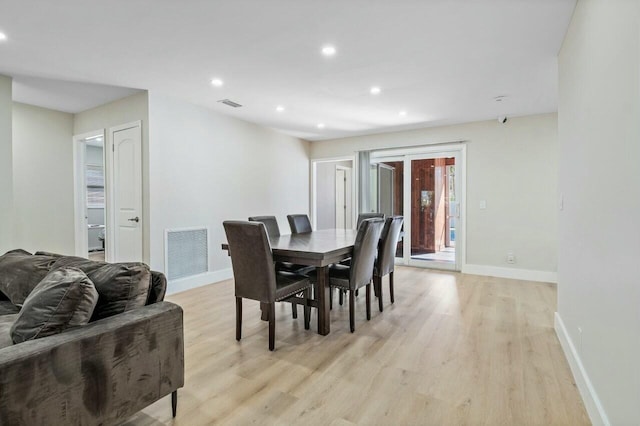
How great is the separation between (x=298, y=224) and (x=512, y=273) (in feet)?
10.8

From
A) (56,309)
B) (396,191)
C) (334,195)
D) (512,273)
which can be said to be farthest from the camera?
(334,195)

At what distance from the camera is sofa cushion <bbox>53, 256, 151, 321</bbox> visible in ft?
5.11

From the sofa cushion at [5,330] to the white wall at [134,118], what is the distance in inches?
79.3

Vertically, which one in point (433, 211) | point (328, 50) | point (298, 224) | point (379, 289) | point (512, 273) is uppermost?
point (328, 50)

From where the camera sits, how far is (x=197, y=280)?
4359 mm

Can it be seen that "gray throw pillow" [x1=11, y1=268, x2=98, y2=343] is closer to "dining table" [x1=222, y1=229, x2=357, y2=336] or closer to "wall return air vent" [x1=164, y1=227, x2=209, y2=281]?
"dining table" [x1=222, y1=229, x2=357, y2=336]

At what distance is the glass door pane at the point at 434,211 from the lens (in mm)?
5430

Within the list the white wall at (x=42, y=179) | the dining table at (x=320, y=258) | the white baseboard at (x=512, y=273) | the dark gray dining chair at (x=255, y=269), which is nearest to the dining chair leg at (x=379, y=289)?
the dining table at (x=320, y=258)

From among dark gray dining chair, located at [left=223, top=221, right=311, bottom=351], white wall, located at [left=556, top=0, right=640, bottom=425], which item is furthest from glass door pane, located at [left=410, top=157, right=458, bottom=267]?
dark gray dining chair, located at [left=223, top=221, right=311, bottom=351]

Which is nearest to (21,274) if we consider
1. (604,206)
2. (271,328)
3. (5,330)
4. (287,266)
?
(5,330)

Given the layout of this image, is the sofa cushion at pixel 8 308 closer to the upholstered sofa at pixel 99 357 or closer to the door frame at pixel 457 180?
the upholstered sofa at pixel 99 357

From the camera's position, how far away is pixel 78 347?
129cm

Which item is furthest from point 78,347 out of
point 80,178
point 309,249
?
point 80,178

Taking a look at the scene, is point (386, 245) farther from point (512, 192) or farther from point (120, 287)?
point (512, 192)
